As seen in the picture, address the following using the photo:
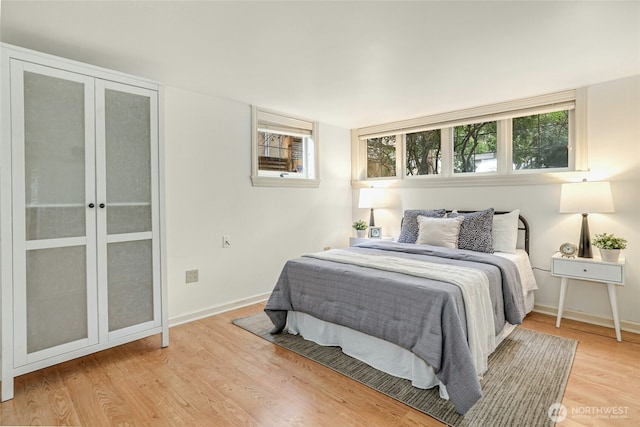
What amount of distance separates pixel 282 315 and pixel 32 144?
2084 mm

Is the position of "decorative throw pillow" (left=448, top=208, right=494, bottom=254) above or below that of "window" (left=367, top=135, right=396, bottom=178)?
below

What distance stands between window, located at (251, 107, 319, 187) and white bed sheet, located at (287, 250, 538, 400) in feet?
5.71

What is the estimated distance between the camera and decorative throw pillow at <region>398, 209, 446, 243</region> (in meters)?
3.75

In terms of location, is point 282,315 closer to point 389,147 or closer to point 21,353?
point 21,353

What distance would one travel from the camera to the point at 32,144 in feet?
6.63

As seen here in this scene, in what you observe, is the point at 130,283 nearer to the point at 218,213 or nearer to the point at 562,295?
the point at 218,213

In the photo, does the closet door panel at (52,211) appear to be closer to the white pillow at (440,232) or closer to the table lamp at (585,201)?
the white pillow at (440,232)

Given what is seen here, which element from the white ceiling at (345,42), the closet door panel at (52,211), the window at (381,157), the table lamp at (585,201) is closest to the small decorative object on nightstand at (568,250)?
the table lamp at (585,201)

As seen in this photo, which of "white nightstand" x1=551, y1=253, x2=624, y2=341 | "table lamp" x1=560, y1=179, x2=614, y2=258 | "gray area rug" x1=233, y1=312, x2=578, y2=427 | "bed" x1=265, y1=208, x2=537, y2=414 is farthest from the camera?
"table lamp" x1=560, y1=179, x2=614, y2=258

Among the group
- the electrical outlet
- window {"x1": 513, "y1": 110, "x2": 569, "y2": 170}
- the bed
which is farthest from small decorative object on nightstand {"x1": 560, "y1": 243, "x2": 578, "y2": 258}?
the electrical outlet

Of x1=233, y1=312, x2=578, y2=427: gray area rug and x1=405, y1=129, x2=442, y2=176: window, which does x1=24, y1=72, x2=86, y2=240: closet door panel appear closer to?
x1=233, y1=312, x2=578, y2=427: gray area rug

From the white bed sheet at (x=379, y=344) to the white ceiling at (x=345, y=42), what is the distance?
1.67 m

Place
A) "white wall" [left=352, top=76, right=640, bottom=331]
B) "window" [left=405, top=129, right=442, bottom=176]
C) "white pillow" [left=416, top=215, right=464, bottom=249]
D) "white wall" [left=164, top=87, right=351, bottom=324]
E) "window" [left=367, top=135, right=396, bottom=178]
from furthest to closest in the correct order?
"window" [left=367, top=135, right=396, bottom=178] < "window" [left=405, top=129, right=442, bottom=176] < "white pillow" [left=416, top=215, right=464, bottom=249] < "white wall" [left=164, top=87, right=351, bottom=324] < "white wall" [left=352, top=76, right=640, bottom=331]

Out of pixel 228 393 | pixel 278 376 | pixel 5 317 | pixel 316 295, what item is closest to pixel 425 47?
pixel 316 295
